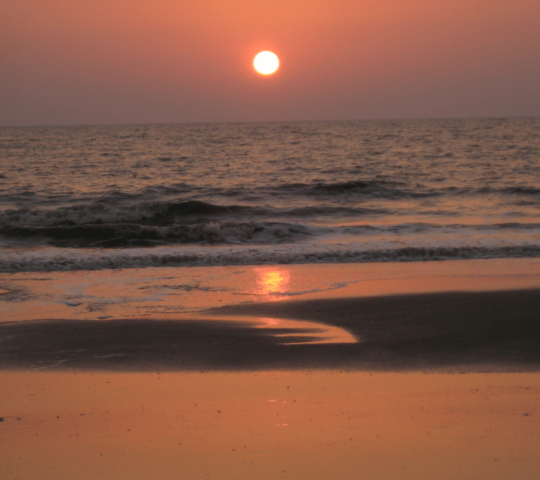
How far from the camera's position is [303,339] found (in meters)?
6.35

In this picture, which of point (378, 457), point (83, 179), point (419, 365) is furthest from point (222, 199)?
point (378, 457)

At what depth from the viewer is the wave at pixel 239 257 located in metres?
11.0

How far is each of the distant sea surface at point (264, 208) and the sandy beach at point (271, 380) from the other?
2.76 metres

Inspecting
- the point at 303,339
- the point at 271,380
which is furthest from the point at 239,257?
the point at 271,380

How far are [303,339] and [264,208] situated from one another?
14.8 metres

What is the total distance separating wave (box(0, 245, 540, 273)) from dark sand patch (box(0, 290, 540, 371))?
3544 millimetres

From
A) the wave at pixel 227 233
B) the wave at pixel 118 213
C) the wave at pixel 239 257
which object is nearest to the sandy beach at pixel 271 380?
the wave at pixel 239 257

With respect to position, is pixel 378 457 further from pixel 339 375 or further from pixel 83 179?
pixel 83 179

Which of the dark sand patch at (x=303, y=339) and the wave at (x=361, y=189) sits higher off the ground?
the wave at (x=361, y=189)

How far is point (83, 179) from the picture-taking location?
28.2m

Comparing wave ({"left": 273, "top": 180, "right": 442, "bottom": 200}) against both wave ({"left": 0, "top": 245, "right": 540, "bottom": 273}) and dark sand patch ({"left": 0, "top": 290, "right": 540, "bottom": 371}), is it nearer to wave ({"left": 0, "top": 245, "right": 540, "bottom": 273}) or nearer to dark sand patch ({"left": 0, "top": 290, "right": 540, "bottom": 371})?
wave ({"left": 0, "top": 245, "right": 540, "bottom": 273})

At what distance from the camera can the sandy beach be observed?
3.67 metres

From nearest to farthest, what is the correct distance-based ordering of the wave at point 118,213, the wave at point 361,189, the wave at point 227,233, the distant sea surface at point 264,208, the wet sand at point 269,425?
the wet sand at point 269,425 < the distant sea surface at point 264,208 < the wave at point 227,233 < the wave at point 118,213 < the wave at point 361,189

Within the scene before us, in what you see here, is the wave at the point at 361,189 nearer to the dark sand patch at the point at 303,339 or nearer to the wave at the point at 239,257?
the wave at the point at 239,257
